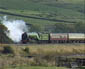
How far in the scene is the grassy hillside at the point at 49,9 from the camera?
156788 mm

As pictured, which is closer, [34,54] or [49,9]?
[34,54]

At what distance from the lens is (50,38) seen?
85.0 m

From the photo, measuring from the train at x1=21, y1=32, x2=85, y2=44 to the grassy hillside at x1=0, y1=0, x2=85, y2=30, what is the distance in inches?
2278

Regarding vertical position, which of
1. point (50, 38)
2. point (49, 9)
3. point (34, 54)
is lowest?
point (49, 9)

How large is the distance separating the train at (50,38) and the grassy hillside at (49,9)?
57855mm

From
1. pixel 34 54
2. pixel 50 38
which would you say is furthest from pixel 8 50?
pixel 50 38

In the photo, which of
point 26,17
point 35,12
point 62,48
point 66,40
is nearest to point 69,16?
point 35,12

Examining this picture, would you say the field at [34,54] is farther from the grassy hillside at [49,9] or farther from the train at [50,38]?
the grassy hillside at [49,9]

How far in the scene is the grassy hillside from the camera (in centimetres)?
15679

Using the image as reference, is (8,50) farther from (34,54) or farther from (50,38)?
(50,38)

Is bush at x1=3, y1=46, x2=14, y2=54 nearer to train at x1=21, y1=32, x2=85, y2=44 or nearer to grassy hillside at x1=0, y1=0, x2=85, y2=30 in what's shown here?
train at x1=21, y1=32, x2=85, y2=44

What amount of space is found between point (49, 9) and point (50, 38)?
319 ft

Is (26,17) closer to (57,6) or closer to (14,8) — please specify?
(14,8)

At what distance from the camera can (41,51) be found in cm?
7012
